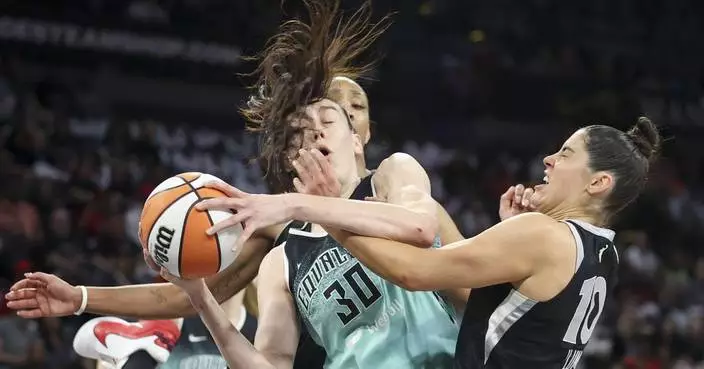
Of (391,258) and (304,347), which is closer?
(391,258)

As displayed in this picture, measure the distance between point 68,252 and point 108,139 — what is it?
236 centimetres

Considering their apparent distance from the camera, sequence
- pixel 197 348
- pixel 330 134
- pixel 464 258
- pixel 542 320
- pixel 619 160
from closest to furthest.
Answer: pixel 464 258, pixel 542 320, pixel 619 160, pixel 330 134, pixel 197 348

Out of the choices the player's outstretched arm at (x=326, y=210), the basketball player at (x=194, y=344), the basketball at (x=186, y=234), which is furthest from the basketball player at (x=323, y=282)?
the basketball player at (x=194, y=344)

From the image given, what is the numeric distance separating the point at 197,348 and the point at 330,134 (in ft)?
5.59

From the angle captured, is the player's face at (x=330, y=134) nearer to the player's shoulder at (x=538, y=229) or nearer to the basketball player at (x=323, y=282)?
the basketball player at (x=323, y=282)

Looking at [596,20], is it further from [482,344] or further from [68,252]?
[482,344]

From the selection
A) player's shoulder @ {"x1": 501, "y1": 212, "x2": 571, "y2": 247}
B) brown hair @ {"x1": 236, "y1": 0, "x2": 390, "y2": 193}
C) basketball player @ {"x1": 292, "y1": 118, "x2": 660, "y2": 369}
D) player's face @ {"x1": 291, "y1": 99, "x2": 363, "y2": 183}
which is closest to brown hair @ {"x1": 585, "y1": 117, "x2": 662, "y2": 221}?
basketball player @ {"x1": 292, "y1": 118, "x2": 660, "y2": 369}

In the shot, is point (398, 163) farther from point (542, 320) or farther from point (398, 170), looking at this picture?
point (542, 320)

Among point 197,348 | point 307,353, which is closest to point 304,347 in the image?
point 307,353

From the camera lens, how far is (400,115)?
12.2m

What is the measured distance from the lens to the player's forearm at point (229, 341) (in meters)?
3.39

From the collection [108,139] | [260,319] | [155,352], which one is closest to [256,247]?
[260,319]

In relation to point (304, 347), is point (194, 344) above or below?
below

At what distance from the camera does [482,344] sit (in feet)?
10.5
